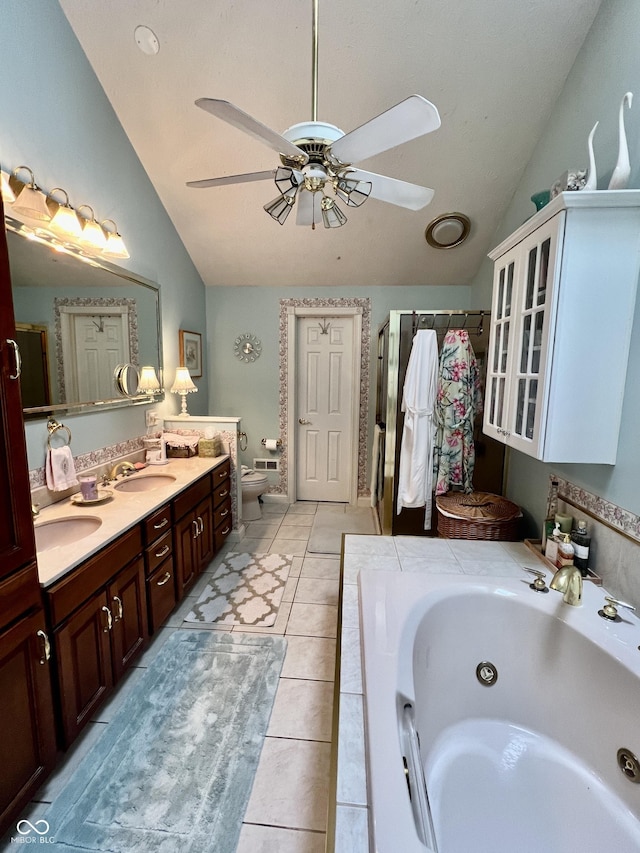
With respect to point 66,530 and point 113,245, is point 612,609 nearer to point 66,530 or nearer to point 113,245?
point 66,530

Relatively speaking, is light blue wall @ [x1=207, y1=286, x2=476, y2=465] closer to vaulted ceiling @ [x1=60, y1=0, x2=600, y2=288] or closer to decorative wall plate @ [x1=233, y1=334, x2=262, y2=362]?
decorative wall plate @ [x1=233, y1=334, x2=262, y2=362]

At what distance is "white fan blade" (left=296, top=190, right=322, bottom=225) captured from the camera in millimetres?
1662

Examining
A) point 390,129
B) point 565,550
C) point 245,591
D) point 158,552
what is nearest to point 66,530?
point 158,552

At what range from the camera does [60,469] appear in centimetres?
Result: 186

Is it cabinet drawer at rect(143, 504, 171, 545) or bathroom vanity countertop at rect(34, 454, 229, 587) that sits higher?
bathroom vanity countertop at rect(34, 454, 229, 587)

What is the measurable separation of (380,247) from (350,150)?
83.3 inches

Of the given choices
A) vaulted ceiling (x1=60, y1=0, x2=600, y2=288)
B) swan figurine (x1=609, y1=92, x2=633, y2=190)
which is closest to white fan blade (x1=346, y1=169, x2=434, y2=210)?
swan figurine (x1=609, y1=92, x2=633, y2=190)

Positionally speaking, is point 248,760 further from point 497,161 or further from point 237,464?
point 497,161

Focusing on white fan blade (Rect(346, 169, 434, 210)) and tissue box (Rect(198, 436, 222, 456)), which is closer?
white fan blade (Rect(346, 169, 434, 210))

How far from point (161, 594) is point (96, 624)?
0.51m

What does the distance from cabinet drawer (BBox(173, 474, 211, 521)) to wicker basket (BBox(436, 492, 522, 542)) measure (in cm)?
149

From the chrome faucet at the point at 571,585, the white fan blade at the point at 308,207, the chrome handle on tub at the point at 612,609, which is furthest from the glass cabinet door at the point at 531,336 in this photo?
the white fan blade at the point at 308,207

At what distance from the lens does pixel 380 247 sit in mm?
3199

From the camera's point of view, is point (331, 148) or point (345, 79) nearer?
point (331, 148)
